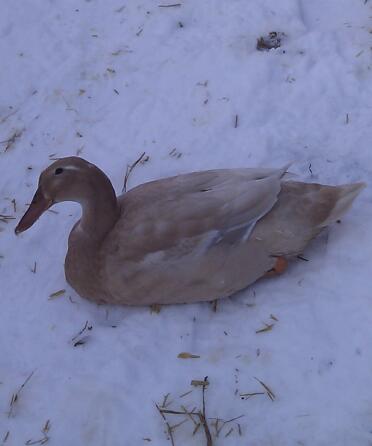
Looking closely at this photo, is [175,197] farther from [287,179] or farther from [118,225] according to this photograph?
[287,179]

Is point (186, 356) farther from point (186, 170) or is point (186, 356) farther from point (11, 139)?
point (11, 139)

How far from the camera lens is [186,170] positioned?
3.82 metres

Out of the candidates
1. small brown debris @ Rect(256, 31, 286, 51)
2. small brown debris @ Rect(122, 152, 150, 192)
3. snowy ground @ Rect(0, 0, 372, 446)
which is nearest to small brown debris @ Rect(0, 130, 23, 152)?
snowy ground @ Rect(0, 0, 372, 446)

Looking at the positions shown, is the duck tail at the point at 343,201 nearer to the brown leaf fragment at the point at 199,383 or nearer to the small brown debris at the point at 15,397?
the brown leaf fragment at the point at 199,383

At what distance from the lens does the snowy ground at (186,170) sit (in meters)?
2.81

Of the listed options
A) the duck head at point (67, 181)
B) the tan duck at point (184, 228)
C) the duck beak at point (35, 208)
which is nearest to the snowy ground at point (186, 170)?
the tan duck at point (184, 228)

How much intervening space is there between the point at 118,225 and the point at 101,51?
73.8 inches

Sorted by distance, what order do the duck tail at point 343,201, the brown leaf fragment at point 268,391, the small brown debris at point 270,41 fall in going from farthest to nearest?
the small brown debris at point 270,41 → the duck tail at point 343,201 → the brown leaf fragment at point 268,391

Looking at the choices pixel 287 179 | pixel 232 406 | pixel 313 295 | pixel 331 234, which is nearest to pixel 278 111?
pixel 287 179

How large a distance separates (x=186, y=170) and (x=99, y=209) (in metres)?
0.86

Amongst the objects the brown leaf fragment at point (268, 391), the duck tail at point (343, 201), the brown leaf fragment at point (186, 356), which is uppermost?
the duck tail at point (343, 201)

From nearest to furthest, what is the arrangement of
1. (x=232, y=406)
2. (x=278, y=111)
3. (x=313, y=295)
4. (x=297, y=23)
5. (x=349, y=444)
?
(x=349, y=444) → (x=232, y=406) → (x=313, y=295) → (x=278, y=111) → (x=297, y=23)

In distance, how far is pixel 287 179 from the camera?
3473 mm

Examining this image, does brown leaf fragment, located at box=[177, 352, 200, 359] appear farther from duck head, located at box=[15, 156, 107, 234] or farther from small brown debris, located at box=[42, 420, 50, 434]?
duck head, located at box=[15, 156, 107, 234]
